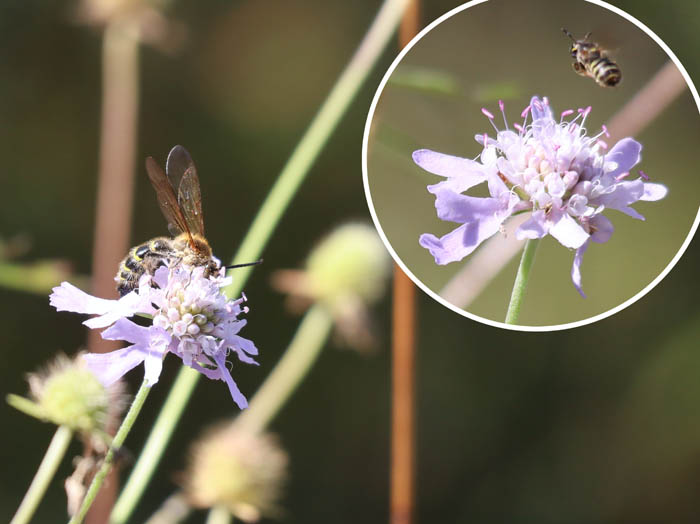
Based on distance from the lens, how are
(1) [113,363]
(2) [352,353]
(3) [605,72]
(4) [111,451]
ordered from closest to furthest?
(4) [111,451], (1) [113,363], (3) [605,72], (2) [352,353]

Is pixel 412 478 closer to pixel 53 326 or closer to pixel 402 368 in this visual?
pixel 402 368

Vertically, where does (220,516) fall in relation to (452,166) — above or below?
below

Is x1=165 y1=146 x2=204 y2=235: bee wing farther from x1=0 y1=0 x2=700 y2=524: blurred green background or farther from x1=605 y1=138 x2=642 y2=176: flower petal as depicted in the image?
x1=0 y1=0 x2=700 y2=524: blurred green background

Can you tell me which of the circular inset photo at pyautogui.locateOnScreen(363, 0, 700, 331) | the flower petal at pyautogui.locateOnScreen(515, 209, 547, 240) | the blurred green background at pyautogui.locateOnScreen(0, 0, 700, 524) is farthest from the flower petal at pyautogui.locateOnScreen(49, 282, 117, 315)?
the blurred green background at pyautogui.locateOnScreen(0, 0, 700, 524)

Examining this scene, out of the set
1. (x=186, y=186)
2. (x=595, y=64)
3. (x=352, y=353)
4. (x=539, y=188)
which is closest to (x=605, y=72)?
(x=595, y=64)

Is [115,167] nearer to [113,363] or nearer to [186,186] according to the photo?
[186,186]

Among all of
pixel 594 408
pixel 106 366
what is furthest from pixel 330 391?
pixel 106 366
